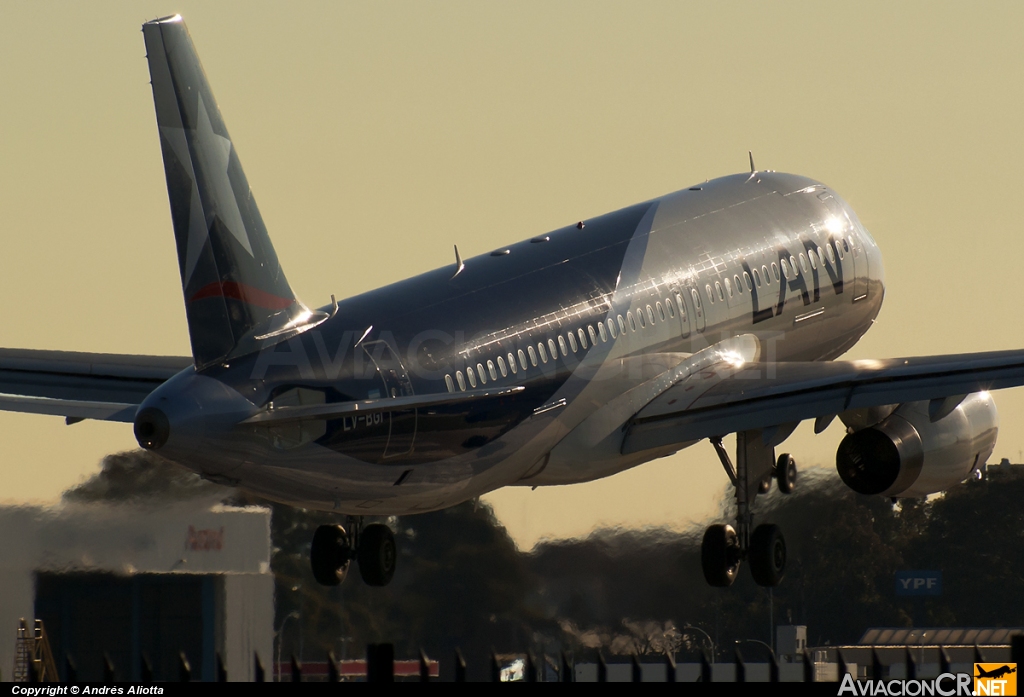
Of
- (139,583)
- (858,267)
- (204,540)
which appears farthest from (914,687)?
(139,583)

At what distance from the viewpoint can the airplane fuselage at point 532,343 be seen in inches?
1232

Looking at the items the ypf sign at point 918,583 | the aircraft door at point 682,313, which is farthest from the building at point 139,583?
the ypf sign at point 918,583

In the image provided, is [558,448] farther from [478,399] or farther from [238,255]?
[238,255]

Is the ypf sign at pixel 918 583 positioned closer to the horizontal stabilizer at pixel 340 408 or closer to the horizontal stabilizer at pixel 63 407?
the horizontal stabilizer at pixel 63 407

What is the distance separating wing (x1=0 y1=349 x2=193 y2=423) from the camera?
1489 inches

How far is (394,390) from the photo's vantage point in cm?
3266

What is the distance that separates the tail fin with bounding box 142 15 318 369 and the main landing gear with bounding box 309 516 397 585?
762 cm

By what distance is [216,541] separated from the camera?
44.7 meters

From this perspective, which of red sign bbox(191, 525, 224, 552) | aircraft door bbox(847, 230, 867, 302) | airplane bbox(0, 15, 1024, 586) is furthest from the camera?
aircraft door bbox(847, 230, 867, 302)

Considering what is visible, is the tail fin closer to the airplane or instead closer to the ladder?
the airplane

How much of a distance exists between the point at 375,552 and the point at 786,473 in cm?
965

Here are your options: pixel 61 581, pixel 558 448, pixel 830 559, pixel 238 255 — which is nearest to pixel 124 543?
pixel 61 581

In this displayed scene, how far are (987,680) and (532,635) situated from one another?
27745 millimetres

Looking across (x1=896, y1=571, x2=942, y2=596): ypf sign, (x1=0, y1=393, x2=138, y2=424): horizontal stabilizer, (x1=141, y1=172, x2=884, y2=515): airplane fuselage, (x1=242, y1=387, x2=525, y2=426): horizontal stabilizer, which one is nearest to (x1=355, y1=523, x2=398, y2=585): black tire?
(x1=141, y1=172, x2=884, y2=515): airplane fuselage
